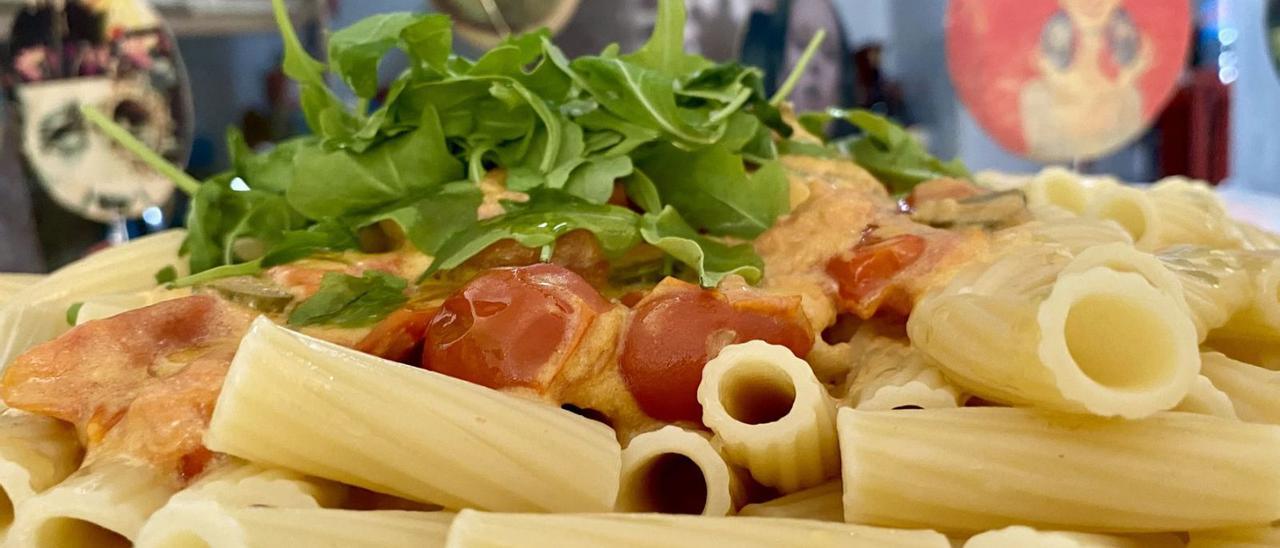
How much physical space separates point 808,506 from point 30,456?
73 centimetres

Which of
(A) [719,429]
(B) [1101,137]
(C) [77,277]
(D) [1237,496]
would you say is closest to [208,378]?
(A) [719,429]

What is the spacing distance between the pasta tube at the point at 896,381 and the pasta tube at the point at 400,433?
0.82 feet

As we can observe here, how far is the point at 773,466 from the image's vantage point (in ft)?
3.03

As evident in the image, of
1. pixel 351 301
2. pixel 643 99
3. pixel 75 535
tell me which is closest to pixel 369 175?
pixel 351 301

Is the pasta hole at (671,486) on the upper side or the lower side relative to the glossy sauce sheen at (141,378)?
lower

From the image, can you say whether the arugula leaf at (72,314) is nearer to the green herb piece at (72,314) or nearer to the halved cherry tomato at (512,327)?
the green herb piece at (72,314)

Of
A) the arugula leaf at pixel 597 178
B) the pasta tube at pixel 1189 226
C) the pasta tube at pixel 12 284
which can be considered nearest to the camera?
the arugula leaf at pixel 597 178

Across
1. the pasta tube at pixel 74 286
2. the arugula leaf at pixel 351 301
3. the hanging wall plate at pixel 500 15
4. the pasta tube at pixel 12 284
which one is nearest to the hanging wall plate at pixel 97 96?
the hanging wall plate at pixel 500 15

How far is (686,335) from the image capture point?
1.00 metres

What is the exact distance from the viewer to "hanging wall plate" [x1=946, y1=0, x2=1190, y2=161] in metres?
2.92

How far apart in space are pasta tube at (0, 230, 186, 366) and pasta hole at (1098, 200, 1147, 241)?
1371 millimetres

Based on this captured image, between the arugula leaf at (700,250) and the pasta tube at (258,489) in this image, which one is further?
the arugula leaf at (700,250)

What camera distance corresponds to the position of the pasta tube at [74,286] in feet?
4.20

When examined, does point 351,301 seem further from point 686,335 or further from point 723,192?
point 723,192
